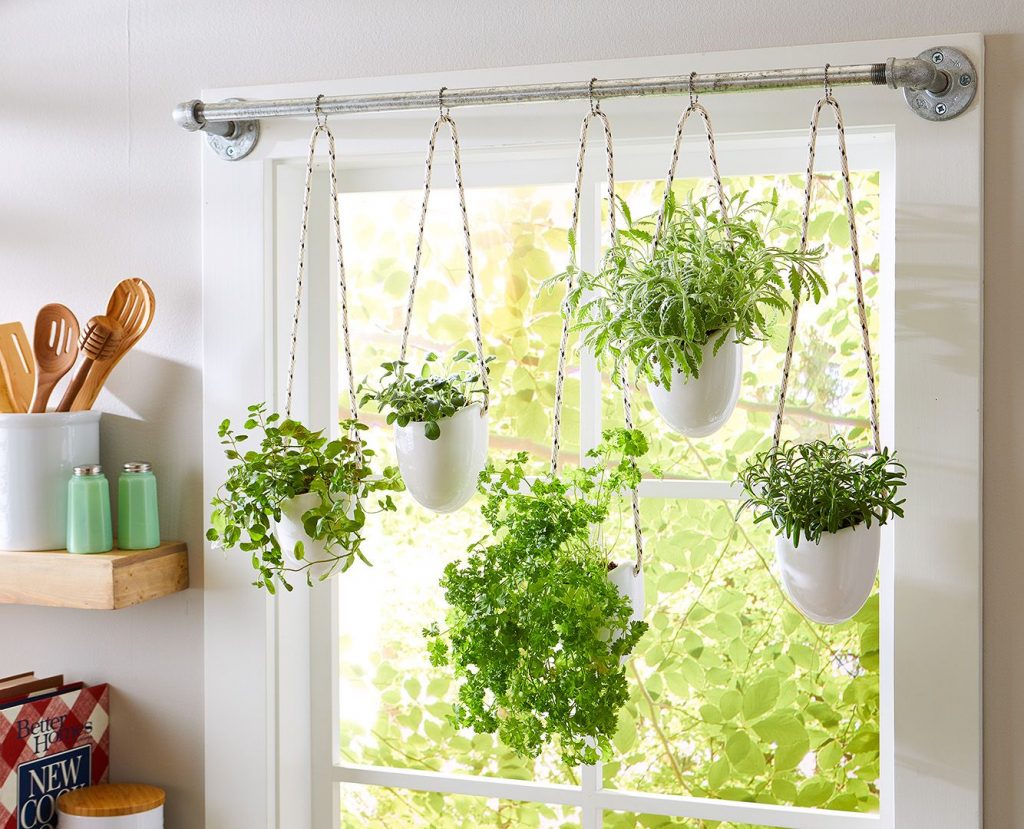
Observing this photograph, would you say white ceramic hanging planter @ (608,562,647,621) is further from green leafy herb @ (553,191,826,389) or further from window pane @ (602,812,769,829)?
window pane @ (602,812,769,829)

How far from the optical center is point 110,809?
146 centimetres

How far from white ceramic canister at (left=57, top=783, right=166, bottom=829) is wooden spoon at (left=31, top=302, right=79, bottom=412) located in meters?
0.57

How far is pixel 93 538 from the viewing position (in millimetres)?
1446

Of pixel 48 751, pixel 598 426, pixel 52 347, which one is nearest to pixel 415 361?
pixel 598 426

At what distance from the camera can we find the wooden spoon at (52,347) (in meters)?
1.49

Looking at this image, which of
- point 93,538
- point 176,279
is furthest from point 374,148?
point 93,538

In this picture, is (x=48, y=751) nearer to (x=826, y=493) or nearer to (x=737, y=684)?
(x=737, y=684)

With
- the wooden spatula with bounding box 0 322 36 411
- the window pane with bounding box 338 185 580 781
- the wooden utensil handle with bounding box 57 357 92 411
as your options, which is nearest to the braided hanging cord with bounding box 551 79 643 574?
the window pane with bounding box 338 185 580 781

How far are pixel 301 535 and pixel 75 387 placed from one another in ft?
1.52

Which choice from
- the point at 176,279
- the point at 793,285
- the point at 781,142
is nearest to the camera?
the point at 793,285

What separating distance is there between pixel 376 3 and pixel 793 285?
0.73m

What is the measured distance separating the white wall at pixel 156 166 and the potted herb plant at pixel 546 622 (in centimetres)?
52

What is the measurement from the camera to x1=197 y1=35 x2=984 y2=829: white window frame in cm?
122

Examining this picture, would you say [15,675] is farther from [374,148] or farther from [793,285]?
[793,285]
